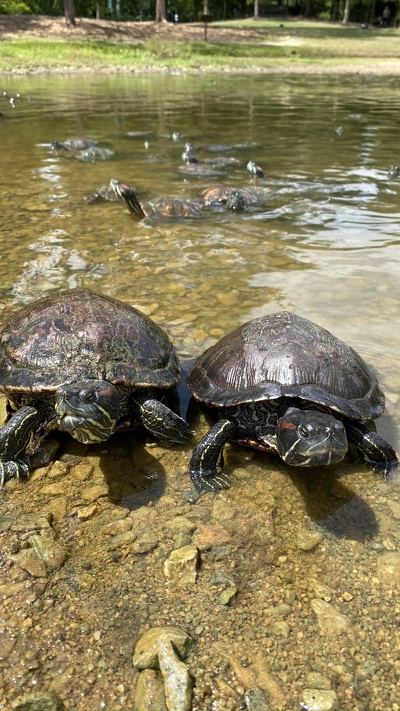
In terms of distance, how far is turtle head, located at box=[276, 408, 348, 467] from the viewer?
3264mm

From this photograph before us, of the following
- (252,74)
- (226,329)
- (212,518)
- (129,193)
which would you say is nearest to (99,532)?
(212,518)

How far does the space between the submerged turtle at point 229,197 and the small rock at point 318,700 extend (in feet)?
30.6

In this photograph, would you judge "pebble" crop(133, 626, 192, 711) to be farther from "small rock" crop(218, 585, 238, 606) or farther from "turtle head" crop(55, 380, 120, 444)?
"turtle head" crop(55, 380, 120, 444)

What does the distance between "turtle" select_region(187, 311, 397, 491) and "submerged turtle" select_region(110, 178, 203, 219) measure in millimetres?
6221

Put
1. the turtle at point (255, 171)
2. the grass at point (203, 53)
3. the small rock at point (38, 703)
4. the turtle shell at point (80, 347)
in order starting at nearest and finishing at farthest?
the small rock at point (38, 703)
the turtle shell at point (80, 347)
the turtle at point (255, 171)
the grass at point (203, 53)

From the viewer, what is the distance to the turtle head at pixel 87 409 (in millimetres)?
3375

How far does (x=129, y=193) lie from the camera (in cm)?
980

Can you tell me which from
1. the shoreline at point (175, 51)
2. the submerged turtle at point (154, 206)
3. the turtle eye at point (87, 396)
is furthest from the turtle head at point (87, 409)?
the shoreline at point (175, 51)

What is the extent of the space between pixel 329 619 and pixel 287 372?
1779mm

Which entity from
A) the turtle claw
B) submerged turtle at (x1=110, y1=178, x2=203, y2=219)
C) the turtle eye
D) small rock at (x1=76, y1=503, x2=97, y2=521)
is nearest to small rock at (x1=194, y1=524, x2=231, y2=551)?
the turtle claw

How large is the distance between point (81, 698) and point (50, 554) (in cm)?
94

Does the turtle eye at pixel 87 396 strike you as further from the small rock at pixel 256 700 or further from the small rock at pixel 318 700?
the small rock at pixel 318 700

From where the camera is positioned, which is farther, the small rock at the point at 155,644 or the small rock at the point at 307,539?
the small rock at the point at 307,539

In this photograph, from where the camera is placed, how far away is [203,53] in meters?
48.0
